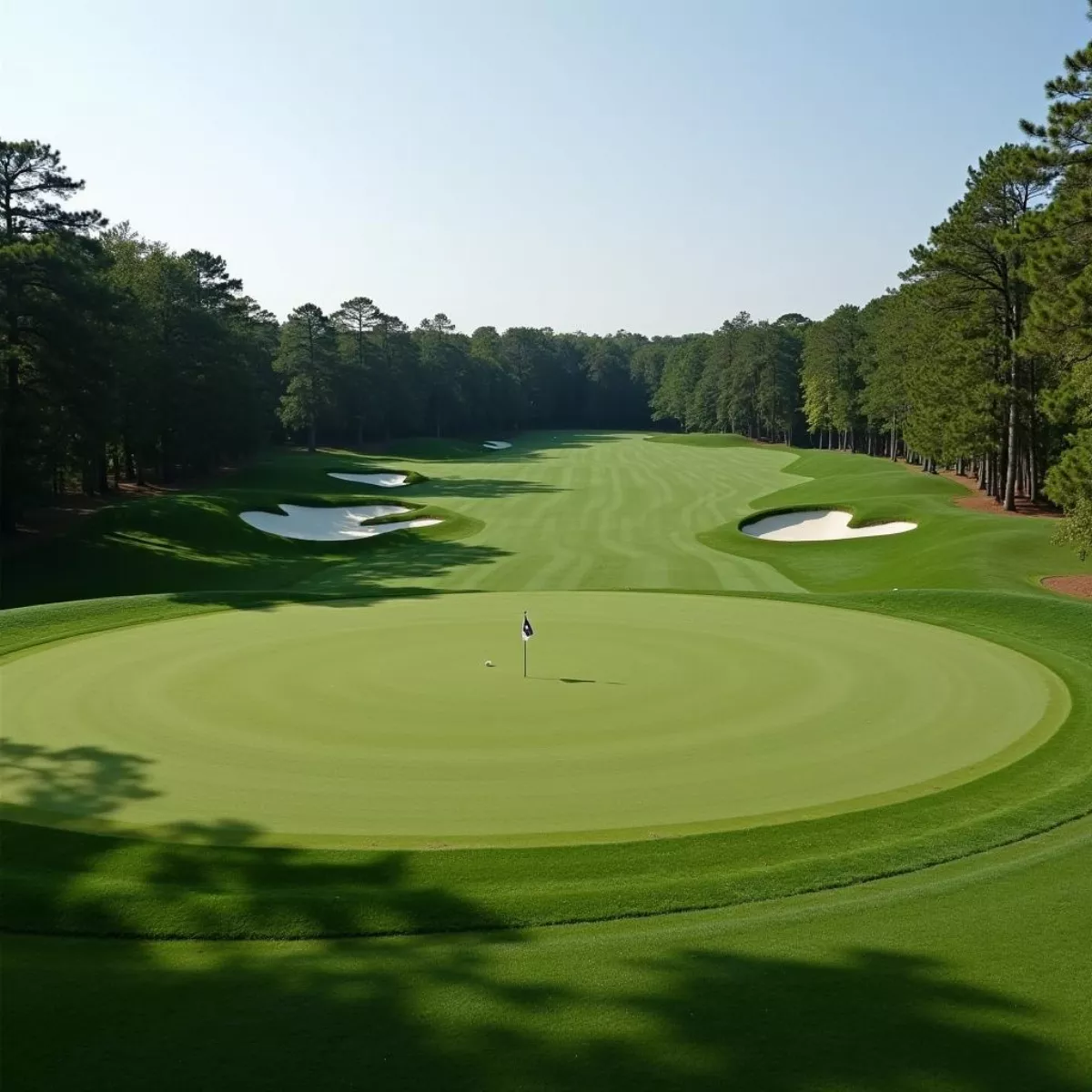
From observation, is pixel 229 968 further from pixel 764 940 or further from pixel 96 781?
pixel 96 781

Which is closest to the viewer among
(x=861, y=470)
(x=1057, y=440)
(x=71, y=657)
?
(x=71, y=657)

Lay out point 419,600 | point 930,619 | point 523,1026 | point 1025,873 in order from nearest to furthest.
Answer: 1. point 523,1026
2. point 1025,873
3. point 930,619
4. point 419,600

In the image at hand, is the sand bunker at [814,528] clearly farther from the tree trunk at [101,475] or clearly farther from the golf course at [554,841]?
the tree trunk at [101,475]

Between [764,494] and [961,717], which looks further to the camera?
[764,494]

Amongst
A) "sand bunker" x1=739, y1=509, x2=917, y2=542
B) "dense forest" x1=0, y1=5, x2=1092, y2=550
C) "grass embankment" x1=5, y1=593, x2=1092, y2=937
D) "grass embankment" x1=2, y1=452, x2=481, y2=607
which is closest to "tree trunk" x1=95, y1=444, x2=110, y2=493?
"dense forest" x1=0, y1=5, x2=1092, y2=550

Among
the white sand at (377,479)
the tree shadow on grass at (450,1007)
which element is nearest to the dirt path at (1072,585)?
the tree shadow on grass at (450,1007)

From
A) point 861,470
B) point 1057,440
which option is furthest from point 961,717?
point 861,470

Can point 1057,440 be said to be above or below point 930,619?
above
